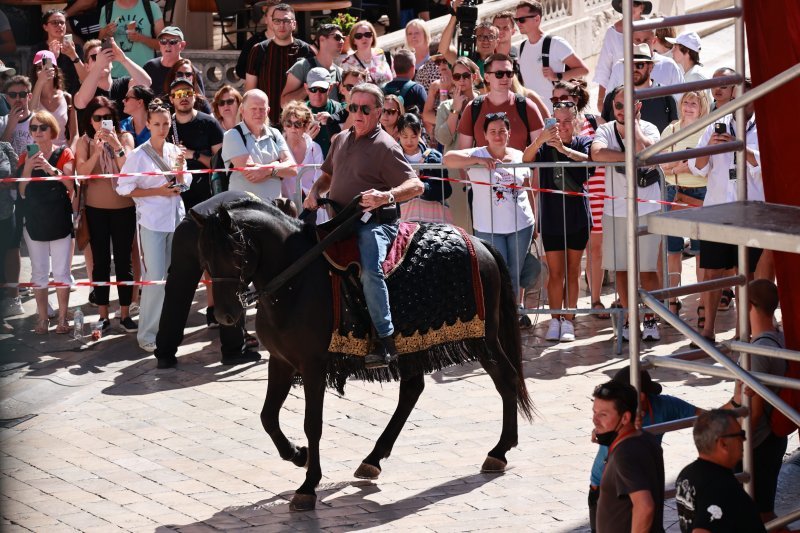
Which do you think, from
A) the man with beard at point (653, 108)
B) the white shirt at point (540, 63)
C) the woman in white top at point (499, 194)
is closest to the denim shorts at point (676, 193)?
the man with beard at point (653, 108)

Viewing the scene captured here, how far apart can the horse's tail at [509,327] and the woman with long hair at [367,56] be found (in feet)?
19.4

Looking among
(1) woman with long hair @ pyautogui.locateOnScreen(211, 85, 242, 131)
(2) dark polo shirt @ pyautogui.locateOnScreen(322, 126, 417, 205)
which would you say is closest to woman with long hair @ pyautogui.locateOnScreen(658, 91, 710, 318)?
(2) dark polo shirt @ pyautogui.locateOnScreen(322, 126, 417, 205)

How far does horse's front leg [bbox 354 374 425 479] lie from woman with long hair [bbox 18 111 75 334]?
4.49 metres

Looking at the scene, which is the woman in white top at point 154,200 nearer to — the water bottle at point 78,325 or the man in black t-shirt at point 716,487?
the water bottle at point 78,325

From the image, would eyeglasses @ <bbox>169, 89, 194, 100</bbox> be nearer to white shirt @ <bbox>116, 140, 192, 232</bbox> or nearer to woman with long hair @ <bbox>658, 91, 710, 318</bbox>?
white shirt @ <bbox>116, 140, 192, 232</bbox>

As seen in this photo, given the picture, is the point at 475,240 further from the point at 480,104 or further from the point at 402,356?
the point at 480,104

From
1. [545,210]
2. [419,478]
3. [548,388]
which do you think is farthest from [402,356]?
[545,210]

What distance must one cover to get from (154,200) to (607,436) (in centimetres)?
687

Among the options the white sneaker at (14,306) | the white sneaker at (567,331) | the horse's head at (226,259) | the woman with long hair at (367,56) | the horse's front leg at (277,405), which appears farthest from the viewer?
the woman with long hair at (367,56)

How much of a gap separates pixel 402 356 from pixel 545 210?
367cm

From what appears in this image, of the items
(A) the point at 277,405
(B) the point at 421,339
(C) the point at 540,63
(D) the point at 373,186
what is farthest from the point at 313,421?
(C) the point at 540,63

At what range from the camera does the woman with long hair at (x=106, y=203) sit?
1299 cm

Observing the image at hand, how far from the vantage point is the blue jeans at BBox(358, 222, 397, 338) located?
30.6 feet

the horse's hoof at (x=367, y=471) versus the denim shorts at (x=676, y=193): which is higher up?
the denim shorts at (x=676, y=193)
